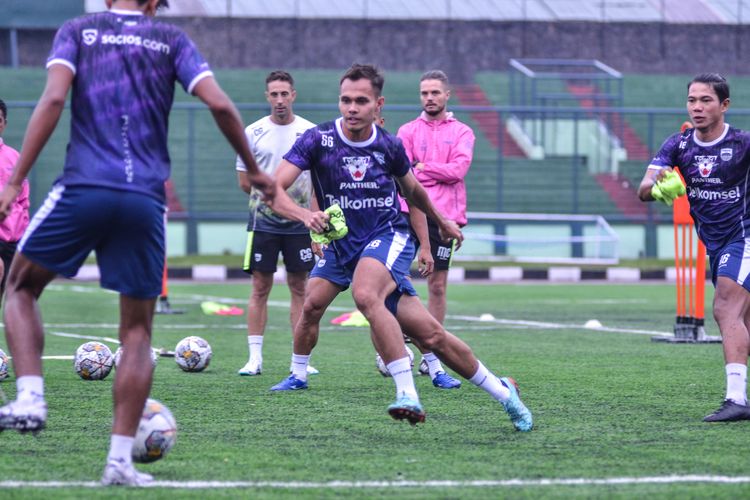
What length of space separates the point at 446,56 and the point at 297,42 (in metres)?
3.89

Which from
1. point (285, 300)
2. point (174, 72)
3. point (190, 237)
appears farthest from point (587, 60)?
point (174, 72)

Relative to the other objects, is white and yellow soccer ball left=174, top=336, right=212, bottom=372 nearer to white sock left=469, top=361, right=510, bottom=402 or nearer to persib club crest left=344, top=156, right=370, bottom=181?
persib club crest left=344, top=156, right=370, bottom=181

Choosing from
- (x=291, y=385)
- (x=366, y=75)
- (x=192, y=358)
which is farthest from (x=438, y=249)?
(x=366, y=75)

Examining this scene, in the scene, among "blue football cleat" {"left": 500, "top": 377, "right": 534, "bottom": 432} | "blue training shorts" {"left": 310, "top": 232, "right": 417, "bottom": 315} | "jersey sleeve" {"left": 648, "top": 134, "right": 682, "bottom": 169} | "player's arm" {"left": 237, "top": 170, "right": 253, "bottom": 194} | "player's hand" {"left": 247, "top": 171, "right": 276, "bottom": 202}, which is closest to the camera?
"player's hand" {"left": 247, "top": 171, "right": 276, "bottom": 202}

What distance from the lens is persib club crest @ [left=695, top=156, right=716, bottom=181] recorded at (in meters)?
8.04

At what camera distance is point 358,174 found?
7480 mm

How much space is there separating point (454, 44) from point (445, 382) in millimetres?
27765

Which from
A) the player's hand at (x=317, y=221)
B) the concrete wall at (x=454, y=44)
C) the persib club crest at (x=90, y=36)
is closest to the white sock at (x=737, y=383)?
the player's hand at (x=317, y=221)

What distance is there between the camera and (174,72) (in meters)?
5.64

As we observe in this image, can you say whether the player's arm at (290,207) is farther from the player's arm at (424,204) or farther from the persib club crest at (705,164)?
the persib club crest at (705,164)

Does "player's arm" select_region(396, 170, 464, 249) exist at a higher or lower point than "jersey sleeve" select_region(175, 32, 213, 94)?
lower

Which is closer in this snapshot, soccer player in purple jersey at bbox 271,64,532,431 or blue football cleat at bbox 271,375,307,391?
soccer player in purple jersey at bbox 271,64,532,431

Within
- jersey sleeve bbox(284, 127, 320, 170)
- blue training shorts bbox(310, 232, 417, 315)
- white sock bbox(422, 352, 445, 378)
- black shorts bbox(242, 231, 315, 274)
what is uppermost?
jersey sleeve bbox(284, 127, 320, 170)

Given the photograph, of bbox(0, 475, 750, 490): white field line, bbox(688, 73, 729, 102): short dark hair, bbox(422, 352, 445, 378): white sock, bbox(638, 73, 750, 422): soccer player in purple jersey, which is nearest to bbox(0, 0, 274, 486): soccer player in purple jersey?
bbox(0, 475, 750, 490): white field line
